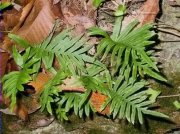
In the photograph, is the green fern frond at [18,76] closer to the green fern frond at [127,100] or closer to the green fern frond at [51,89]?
the green fern frond at [51,89]

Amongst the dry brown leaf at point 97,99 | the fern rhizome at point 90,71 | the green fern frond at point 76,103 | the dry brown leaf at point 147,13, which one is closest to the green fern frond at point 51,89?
the fern rhizome at point 90,71

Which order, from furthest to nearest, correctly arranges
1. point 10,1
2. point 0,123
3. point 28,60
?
point 0,123
point 10,1
point 28,60

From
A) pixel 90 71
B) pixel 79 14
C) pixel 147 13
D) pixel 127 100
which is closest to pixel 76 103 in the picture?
pixel 90 71

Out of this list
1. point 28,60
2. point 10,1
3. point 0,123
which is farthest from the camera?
point 0,123

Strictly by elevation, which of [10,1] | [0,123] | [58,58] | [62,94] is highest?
[10,1]

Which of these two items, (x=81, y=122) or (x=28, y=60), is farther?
(x=81, y=122)

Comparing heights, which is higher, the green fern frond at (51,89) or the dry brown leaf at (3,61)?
the dry brown leaf at (3,61)

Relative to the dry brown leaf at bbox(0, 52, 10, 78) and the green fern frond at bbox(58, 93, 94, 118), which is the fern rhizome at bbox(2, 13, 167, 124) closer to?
the green fern frond at bbox(58, 93, 94, 118)

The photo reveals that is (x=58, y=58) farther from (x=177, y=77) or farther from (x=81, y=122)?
(x=177, y=77)

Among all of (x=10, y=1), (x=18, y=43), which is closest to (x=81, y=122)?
(x=18, y=43)
